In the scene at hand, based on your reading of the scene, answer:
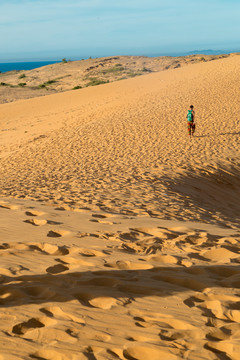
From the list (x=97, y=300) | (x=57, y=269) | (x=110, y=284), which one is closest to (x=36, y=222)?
(x=57, y=269)

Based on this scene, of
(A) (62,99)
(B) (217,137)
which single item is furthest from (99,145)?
(A) (62,99)

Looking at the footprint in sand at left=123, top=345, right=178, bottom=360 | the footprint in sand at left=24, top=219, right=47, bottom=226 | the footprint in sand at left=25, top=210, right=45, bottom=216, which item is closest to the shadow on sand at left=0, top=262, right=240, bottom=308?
the footprint in sand at left=123, top=345, right=178, bottom=360

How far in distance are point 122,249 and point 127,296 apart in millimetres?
1592

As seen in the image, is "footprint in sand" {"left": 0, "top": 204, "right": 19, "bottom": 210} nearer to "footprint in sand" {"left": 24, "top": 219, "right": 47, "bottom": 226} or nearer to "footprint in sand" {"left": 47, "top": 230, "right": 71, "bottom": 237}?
"footprint in sand" {"left": 24, "top": 219, "right": 47, "bottom": 226}

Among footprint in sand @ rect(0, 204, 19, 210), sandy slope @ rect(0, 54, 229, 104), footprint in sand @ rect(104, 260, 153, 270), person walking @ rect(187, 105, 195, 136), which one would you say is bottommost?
footprint in sand @ rect(104, 260, 153, 270)

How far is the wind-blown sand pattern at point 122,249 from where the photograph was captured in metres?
3.44

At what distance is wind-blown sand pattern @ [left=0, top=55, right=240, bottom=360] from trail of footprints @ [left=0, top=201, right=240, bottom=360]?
0.04 feet

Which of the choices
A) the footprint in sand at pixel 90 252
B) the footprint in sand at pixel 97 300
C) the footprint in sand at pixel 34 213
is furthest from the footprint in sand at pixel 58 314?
the footprint in sand at pixel 34 213

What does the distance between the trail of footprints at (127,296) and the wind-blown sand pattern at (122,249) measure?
0.04ft

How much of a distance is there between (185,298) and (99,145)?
12.9 meters

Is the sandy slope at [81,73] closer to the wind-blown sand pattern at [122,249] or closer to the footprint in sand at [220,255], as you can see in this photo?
the wind-blown sand pattern at [122,249]

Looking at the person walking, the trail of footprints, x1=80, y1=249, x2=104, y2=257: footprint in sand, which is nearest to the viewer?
the trail of footprints

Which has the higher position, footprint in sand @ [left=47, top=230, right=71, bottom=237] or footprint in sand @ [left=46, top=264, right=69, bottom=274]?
footprint in sand @ [left=46, top=264, right=69, bottom=274]

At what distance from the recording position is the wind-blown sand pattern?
135 inches
